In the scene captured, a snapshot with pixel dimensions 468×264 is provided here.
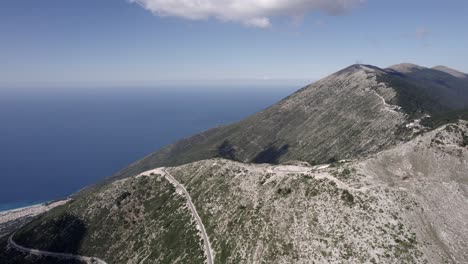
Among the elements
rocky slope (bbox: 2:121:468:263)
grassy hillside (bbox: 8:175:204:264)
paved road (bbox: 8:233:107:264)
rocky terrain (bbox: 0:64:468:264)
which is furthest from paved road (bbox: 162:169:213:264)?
paved road (bbox: 8:233:107:264)

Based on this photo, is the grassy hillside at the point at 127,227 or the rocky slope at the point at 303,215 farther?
the grassy hillside at the point at 127,227

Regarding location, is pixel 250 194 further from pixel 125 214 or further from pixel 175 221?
pixel 125 214

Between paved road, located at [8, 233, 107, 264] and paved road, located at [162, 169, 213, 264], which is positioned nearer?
paved road, located at [162, 169, 213, 264]

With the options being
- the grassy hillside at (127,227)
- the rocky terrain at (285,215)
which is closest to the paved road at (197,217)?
the rocky terrain at (285,215)

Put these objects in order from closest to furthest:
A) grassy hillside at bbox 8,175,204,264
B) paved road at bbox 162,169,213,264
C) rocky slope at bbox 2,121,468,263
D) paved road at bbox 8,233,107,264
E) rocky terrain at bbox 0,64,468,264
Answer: rocky slope at bbox 2,121,468,263 → rocky terrain at bbox 0,64,468,264 → paved road at bbox 162,169,213,264 → grassy hillside at bbox 8,175,204,264 → paved road at bbox 8,233,107,264

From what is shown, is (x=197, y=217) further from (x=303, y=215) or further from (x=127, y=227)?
(x=303, y=215)

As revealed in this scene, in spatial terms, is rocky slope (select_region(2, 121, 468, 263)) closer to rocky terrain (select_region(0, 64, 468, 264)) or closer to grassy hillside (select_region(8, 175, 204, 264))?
rocky terrain (select_region(0, 64, 468, 264))

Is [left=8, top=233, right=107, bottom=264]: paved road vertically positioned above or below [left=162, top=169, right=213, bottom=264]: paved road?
below

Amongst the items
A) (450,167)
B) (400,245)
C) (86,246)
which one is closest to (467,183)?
(450,167)

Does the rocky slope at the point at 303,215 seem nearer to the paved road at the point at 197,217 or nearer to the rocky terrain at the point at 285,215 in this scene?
the rocky terrain at the point at 285,215
